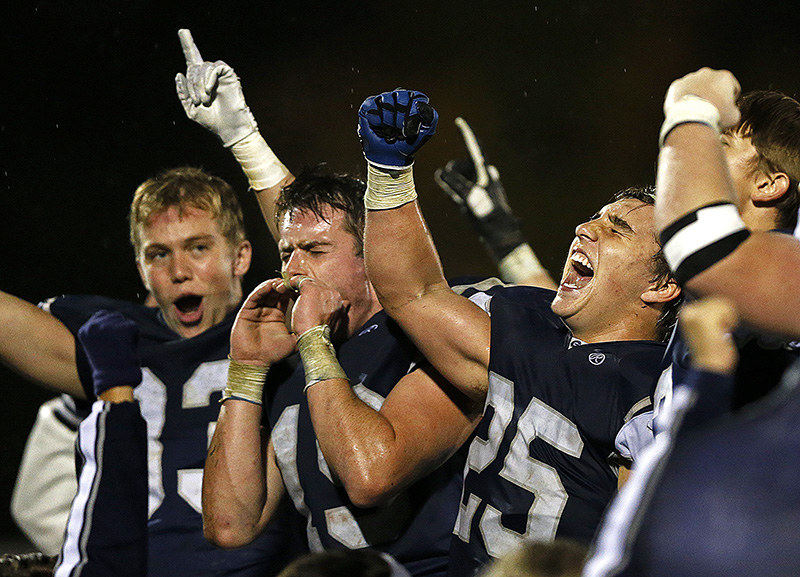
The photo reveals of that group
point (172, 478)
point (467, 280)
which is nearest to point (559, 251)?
point (467, 280)

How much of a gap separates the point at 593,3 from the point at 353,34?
47.9 inches

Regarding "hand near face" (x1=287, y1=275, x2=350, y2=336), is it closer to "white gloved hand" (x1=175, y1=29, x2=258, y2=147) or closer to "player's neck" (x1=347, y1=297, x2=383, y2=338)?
"player's neck" (x1=347, y1=297, x2=383, y2=338)

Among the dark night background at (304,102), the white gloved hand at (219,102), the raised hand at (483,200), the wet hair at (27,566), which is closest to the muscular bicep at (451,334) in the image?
the white gloved hand at (219,102)

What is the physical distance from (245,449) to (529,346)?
750 mm

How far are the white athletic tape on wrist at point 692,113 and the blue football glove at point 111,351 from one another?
127 centimetres

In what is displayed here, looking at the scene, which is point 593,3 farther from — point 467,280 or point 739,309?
point 739,309

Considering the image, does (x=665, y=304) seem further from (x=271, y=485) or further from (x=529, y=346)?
(x=271, y=485)

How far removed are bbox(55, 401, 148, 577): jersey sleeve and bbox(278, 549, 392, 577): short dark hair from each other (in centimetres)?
73

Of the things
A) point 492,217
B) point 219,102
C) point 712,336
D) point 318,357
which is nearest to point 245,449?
point 318,357

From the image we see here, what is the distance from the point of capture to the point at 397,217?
170cm

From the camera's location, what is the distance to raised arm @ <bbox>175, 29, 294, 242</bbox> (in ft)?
8.23

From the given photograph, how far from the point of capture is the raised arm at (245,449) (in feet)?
6.56

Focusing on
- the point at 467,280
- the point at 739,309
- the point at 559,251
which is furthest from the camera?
the point at 559,251

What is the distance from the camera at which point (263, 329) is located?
2111mm
